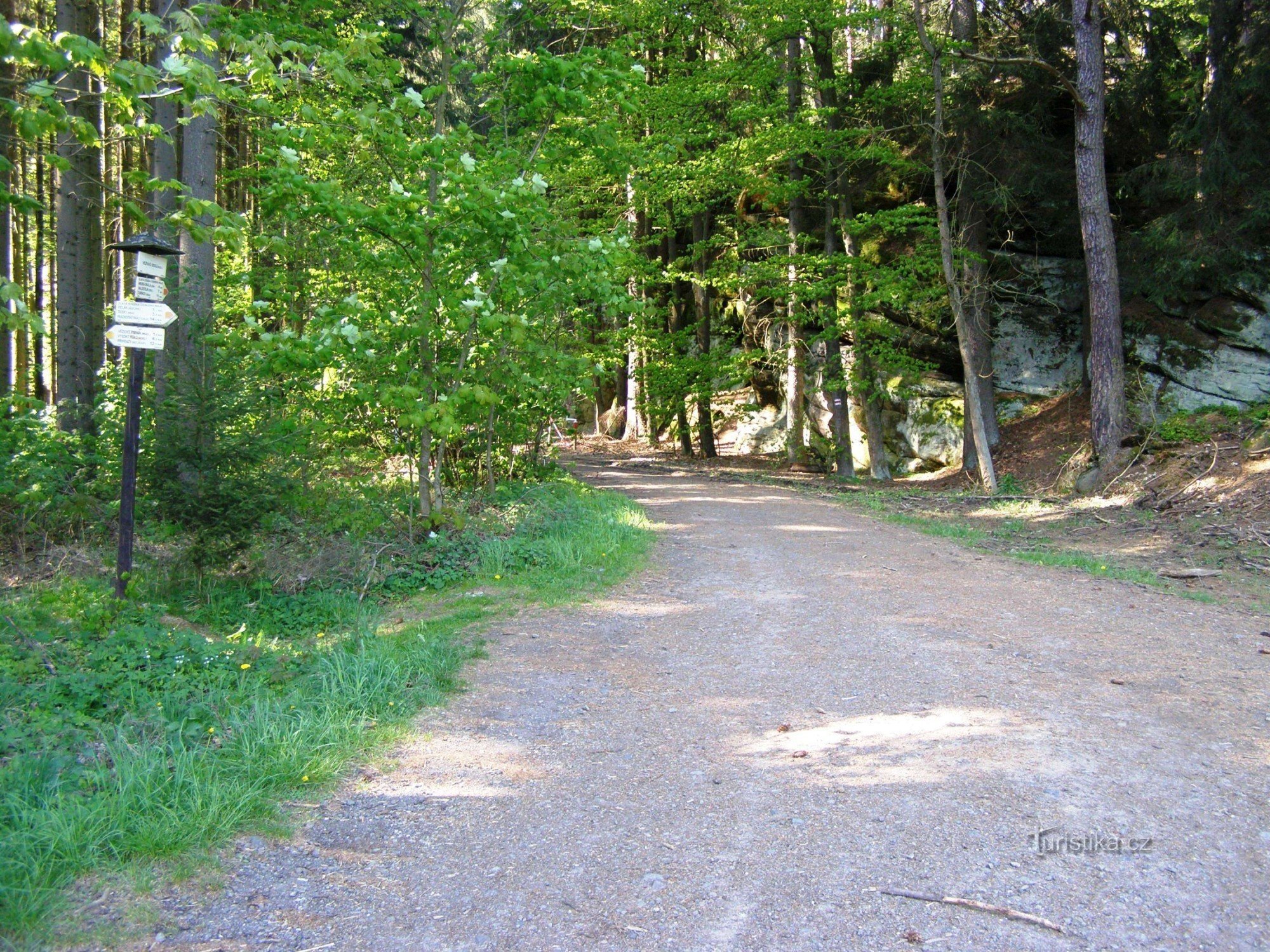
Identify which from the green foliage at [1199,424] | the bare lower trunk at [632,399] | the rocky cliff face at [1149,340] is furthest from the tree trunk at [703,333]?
the green foliage at [1199,424]

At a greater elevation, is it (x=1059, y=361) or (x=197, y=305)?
(x=1059, y=361)

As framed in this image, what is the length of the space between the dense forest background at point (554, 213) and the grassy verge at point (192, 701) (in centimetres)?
150

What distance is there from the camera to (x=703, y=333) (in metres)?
24.1

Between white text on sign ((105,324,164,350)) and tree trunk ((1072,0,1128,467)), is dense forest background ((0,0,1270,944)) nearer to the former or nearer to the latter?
tree trunk ((1072,0,1128,467))

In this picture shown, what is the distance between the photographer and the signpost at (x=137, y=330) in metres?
6.04

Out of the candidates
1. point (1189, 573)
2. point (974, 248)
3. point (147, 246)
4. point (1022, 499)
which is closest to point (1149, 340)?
point (974, 248)

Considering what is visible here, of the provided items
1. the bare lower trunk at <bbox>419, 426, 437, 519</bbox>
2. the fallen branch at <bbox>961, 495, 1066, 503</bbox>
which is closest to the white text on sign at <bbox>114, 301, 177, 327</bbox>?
the bare lower trunk at <bbox>419, 426, 437, 519</bbox>

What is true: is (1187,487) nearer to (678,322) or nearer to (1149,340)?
(1149,340)

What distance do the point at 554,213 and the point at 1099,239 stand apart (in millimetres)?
9608

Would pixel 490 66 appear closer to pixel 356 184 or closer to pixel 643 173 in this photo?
pixel 356 184

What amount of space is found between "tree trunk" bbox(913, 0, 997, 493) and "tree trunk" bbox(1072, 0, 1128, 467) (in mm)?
2268

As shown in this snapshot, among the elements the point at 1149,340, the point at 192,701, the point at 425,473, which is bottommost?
the point at 192,701

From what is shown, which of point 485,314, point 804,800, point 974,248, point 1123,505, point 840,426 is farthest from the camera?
point 840,426

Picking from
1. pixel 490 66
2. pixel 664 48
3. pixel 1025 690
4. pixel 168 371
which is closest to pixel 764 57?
pixel 664 48
